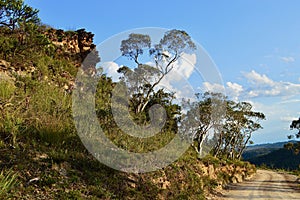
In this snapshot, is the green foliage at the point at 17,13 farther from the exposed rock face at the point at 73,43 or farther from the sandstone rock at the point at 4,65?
the exposed rock face at the point at 73,43

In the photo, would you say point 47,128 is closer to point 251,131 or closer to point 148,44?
point 148,44

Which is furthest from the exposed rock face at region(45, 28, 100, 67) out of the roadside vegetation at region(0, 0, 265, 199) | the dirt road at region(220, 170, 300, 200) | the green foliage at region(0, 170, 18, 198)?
the green foliage at region(0, 170, 18, 198)

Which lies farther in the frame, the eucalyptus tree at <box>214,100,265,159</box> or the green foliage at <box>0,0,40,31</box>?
the eucalyptus tree at <box>214,100,265,159</box>

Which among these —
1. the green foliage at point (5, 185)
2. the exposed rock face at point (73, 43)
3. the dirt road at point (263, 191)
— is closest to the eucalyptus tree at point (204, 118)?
the dirt road at point (263, 191)

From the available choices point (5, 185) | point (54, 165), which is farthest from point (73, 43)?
point (5, 185)

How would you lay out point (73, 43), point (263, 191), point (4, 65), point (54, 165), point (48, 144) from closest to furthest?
point (54, 165) → point (48, 144) → point (4, 65) → point (263, 191) → point (73, 43)

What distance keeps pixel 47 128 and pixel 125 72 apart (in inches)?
631

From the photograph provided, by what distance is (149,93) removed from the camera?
2292 cm

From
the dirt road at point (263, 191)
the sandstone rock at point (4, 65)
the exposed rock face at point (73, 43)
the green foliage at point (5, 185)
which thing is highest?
the exposed rock face at point (73, 43)

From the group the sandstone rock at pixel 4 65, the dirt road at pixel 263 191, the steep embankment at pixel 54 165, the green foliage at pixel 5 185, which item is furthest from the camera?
the dirt road at pixel 263 191

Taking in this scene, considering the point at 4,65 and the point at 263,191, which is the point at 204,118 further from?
the point at 4,65

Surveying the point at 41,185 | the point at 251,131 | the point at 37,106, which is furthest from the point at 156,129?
the point at 251,131

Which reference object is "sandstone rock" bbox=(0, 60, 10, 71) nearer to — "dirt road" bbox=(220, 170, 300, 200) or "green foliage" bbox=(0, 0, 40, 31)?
"green foliage" bbox=(0, 0, 40, 31)

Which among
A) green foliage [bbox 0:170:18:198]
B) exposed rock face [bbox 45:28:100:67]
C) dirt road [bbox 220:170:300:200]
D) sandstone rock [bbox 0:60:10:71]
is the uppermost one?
exposed rock face [bbox 45:28:100:67]
